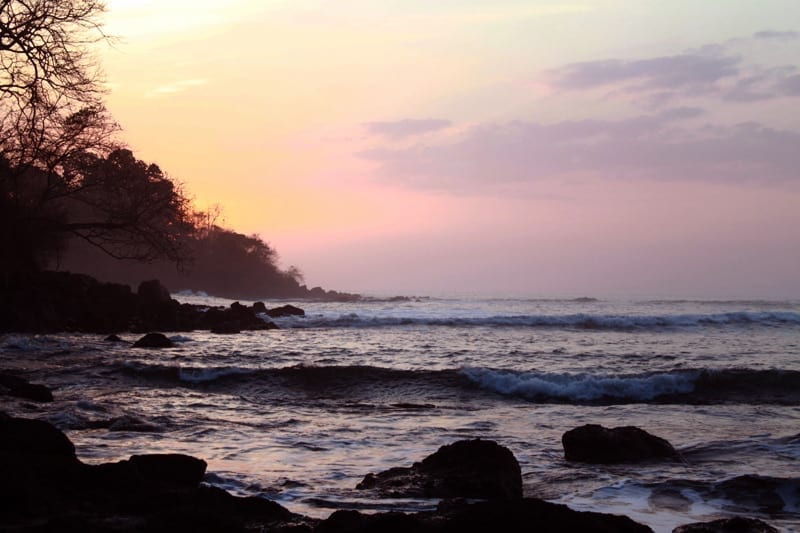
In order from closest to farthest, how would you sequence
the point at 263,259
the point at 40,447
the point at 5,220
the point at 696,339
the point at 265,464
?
the point at 40,447 → the point at 265,464 → the point at 5,220 → the point at 696,339 → the point at 263,259

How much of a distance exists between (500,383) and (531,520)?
10.9 m

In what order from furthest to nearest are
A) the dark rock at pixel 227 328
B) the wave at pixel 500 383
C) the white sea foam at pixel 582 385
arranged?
the dark rock at pixel 227 328
the white sea foam at pixel 582 385
the wave at pixel 500 383

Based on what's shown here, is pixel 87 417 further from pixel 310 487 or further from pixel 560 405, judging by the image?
pixel 560 405

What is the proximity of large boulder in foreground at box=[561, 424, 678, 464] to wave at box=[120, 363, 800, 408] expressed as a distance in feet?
16.9

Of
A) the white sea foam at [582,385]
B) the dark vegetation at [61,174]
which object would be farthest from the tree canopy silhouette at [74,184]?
the white sea foam at [582,385]

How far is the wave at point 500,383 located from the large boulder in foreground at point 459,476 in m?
6.34

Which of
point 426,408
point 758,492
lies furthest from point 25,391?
point 758,492

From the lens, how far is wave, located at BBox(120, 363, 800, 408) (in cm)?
1415

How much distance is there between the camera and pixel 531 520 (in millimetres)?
4277

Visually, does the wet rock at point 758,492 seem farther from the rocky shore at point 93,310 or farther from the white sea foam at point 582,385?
the rocky shore at point 93,310

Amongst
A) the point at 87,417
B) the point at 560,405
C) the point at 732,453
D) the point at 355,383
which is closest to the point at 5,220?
the point at 355,383

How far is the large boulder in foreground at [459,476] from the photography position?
634 cm

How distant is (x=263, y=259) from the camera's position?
83312 mm

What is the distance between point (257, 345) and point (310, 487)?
646 inches
